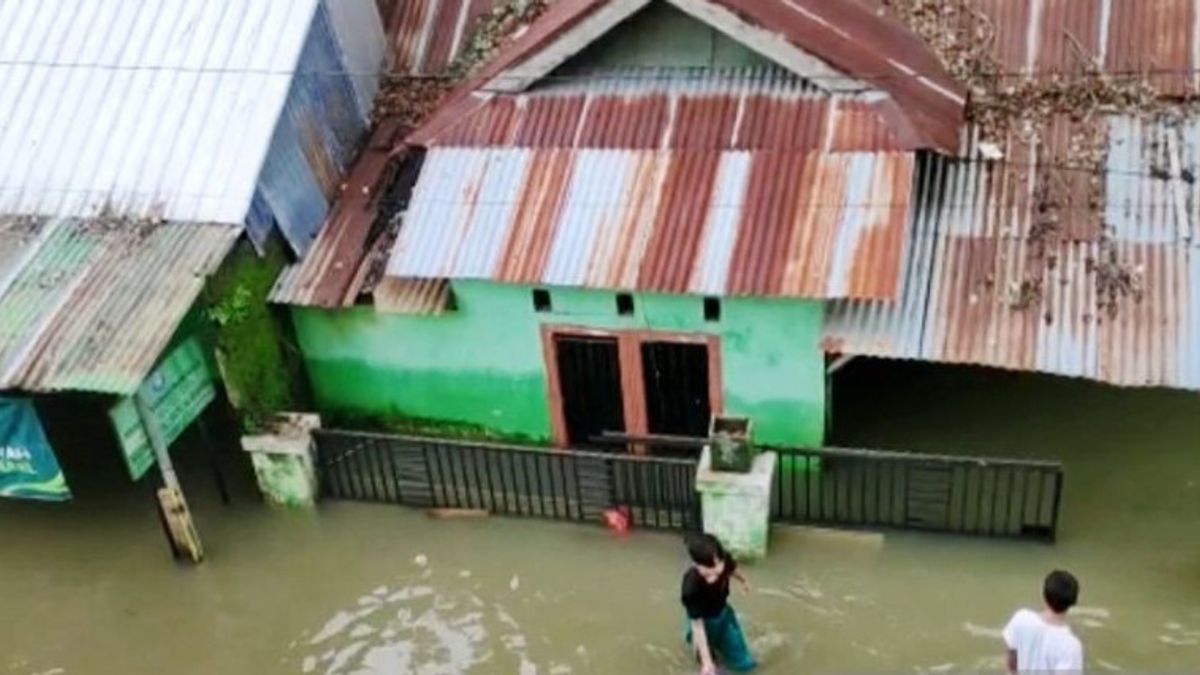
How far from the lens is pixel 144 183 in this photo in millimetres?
13328

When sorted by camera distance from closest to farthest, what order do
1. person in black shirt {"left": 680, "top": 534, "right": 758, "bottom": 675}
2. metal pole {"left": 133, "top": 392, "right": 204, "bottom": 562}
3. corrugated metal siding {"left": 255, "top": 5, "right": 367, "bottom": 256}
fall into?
1. person in black shirt {"left": 680, "top": 534, "right": 758, "bottom": 675}
2. metal pole {"left": 133, "top": 392, "right": 204, "bottom": 562}
3. corrugated metal siding {"left": 255, "top": 5, "right": 367, "bottom": 256}

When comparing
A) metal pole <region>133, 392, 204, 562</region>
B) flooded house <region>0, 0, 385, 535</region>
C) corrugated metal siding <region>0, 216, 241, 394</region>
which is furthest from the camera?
metal pole <region>133, 392, 204, 562</region>

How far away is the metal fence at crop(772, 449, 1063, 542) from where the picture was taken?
40.9 feet

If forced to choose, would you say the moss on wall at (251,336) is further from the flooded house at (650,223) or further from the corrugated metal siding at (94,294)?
the corrugated metal siding at (94,294)

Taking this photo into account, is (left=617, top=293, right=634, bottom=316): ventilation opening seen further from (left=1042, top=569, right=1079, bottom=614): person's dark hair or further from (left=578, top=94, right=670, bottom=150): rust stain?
(left=1042, top=569, right=1079, bottom=614): person's dark hair

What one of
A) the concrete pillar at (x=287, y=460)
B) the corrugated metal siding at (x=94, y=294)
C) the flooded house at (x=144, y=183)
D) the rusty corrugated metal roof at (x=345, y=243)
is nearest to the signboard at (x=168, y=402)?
the flooded house at (x=144, y=183)

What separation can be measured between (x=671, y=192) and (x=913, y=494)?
3646mm

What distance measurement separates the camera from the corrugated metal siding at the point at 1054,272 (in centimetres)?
1198

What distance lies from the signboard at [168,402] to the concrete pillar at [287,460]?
0.66 metres

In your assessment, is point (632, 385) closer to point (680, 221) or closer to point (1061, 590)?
point (680, 221)

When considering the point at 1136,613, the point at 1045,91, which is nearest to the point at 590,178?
the point at 1045,91

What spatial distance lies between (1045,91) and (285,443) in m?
8.25

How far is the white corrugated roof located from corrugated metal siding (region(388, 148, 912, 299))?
6.51ft

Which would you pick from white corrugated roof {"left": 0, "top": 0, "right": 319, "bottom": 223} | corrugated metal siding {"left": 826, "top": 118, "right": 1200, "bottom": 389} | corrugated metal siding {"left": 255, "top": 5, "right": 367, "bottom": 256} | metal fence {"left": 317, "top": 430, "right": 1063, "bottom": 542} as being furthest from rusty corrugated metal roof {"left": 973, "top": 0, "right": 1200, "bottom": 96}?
white corrugated roof {"left": 0, "top": 0, "right": 319, "bottom": 223}
